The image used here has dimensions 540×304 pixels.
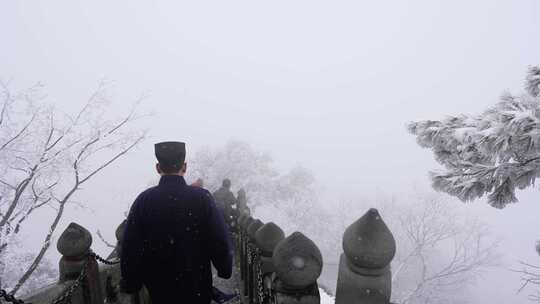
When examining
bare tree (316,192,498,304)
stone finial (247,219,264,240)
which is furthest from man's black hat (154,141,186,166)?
bare tree (316,192,498,304)

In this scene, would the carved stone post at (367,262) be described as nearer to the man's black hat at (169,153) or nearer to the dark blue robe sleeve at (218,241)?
the dark blue robe sleeve at (218,241)

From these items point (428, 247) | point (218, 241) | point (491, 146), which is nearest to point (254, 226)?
point (218, 241)

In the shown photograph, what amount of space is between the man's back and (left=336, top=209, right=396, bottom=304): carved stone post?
111 centimetres

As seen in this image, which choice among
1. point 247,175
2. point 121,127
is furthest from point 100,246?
point 121,127

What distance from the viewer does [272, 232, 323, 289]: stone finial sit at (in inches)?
87.2

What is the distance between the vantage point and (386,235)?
2068 millimetres

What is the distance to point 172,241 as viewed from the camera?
8.65 feet

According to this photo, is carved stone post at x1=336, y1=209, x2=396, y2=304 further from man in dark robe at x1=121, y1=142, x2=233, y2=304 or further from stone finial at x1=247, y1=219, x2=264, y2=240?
stone finial at x1=247, y1=219, x2=264, y2=240

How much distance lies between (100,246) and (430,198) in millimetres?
49450

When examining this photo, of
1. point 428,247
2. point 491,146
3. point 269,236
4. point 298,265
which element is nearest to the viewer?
point 298,265

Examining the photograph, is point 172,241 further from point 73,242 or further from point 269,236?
point 73,242

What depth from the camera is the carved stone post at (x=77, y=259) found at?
3596mm

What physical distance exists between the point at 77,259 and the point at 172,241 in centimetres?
195

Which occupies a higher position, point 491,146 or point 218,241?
point 491,146
